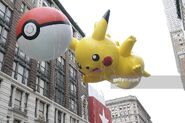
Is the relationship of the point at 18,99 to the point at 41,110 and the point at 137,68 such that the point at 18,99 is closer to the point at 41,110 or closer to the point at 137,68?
the point at 41,110

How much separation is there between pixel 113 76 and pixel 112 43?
1.05m

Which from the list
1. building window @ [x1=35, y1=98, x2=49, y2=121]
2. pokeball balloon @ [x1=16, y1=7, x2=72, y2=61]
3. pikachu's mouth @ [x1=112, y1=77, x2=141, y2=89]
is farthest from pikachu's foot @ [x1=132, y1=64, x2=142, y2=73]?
building window @ [x1=35, y1=98, x2=49, y2=121]

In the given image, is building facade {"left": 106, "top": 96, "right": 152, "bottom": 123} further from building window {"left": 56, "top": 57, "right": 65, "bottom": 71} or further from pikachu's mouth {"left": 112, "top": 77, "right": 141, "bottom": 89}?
pikachu's mouth {"left": 112, "top": 77, "right": 141, "bottom": 89}

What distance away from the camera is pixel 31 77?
3359 cm

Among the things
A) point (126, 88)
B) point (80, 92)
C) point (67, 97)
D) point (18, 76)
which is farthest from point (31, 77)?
point (126, 88)

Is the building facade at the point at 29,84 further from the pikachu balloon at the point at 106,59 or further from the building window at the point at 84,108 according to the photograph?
the pikachu balloon at the point at 106,59

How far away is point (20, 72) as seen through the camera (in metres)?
32.2

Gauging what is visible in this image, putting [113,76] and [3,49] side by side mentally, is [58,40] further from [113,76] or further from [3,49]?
[3,49]

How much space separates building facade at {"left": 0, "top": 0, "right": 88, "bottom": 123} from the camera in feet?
96.4

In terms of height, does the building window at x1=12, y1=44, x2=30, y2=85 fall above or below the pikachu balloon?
above

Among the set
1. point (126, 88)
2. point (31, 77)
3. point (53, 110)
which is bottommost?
point (126, 88)

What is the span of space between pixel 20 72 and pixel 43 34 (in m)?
24.4

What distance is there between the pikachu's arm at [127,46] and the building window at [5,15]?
24.0 meters

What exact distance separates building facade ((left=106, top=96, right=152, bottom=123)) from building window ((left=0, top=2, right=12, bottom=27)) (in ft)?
243
